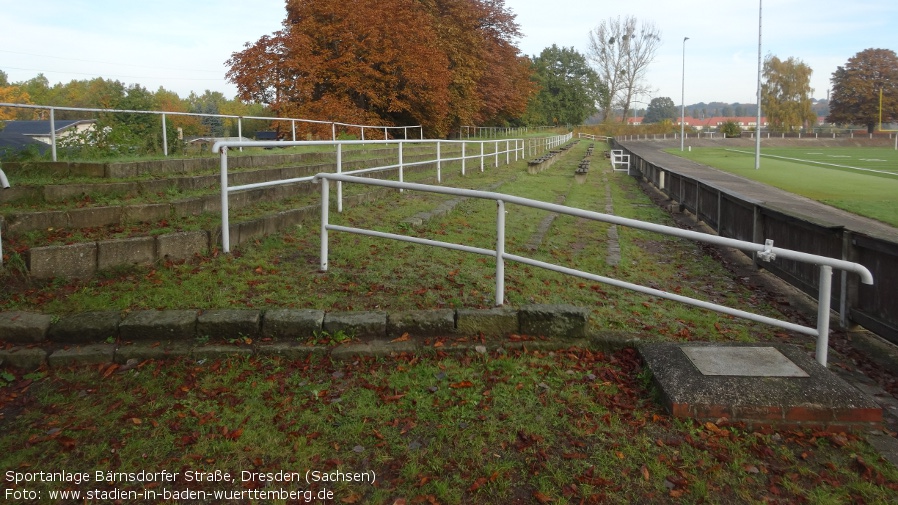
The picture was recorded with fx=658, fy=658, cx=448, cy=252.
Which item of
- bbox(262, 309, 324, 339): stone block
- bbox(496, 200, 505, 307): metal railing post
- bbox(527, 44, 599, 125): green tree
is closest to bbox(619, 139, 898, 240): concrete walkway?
bbox(496, 200, 505, 307): metal railing post

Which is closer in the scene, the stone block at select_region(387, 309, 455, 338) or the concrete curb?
the concrete curb

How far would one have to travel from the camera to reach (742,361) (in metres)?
4.15

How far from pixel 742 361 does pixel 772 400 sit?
49 cm

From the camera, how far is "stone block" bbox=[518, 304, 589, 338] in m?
4.72

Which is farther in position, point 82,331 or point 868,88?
point 868,88

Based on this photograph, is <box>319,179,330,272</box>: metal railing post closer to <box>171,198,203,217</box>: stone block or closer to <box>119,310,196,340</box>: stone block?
<box>119,310,196,340</box>: stone block

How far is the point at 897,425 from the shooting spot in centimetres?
387

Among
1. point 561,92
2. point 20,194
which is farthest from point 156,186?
point 561,92

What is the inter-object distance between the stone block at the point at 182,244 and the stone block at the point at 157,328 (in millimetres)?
1480

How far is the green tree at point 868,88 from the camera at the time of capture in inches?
3504

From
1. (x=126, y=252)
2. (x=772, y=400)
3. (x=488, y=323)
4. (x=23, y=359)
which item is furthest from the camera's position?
(x=126, y=252)

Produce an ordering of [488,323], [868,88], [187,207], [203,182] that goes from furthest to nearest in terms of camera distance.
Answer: [868,88] → [203,182] → [187,207] → [488,323]

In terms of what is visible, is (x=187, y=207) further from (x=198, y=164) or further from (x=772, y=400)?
(x=772, y=400)

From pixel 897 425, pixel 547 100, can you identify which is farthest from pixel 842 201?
pixel 547 100
